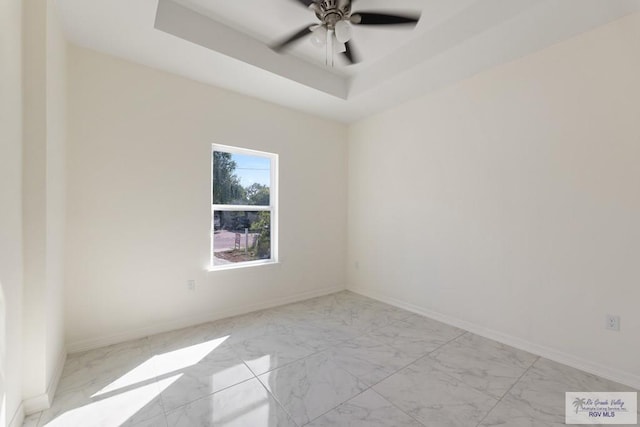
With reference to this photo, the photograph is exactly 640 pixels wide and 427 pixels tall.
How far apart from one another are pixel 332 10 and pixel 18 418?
323 cm

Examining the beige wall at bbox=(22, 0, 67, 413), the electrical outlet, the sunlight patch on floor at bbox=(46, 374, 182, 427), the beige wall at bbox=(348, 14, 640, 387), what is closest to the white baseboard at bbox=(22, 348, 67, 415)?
the beige wall at bbox=(22, 0, 67, 413)

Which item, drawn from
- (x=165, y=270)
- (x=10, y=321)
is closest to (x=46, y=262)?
(x=10, y=321)

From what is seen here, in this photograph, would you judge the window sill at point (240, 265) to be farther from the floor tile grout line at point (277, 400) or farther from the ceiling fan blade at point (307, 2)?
the ceiling fan blade at point (307, 2)

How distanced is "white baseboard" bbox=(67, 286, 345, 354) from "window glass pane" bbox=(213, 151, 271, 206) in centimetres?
130

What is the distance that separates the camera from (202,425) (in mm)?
1571

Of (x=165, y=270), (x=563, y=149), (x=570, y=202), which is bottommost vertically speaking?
(x=165, y=270)

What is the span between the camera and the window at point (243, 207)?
3217 millimetres

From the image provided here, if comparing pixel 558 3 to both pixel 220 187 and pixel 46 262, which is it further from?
pixel 46 262

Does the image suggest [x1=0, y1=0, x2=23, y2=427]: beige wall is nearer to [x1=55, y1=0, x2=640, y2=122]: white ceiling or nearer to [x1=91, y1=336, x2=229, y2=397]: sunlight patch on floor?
[x1=91, y1=336, x2=229, y2=397]: sunlight patch on floor

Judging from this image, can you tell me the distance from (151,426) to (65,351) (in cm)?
141

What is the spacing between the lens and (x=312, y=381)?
1986 mm

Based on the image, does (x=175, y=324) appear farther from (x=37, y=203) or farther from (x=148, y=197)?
(x=37, y=203)

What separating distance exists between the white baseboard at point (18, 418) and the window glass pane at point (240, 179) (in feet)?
6.94

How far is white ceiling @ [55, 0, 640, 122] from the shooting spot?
205cm
